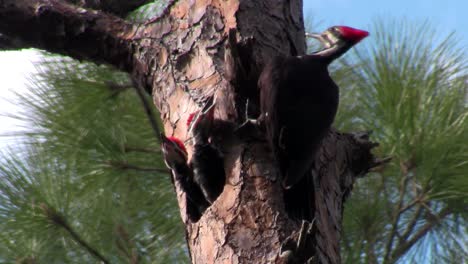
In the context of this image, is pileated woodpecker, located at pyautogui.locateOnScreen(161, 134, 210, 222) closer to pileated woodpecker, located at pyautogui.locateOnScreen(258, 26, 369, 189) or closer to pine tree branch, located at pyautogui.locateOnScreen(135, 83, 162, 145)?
pileated woodpecker, located at pyautogui.locateOnScreen(258, 26, 369, 189)

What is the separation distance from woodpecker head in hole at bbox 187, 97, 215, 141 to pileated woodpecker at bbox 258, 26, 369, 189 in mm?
112

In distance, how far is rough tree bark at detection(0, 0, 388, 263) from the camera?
48.5 inches

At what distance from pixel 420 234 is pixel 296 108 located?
2.17ft

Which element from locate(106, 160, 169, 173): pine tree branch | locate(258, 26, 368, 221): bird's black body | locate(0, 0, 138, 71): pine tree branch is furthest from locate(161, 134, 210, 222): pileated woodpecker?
locate(106, 160, 169, 173): pine tree branch

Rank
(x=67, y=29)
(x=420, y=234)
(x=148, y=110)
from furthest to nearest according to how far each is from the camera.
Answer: (x=148, y=110) → (x=420, y=234) → (x=67, y=29)

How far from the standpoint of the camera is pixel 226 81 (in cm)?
145

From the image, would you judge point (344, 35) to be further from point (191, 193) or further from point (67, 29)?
point (67, 29)

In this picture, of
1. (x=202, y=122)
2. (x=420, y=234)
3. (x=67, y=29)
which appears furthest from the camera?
(x=420, y=234)

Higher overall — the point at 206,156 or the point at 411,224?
the point at 206,156

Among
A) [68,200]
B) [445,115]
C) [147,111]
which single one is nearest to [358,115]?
[445,115]

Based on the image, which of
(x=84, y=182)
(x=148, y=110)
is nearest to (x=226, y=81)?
(x=148, y=110)

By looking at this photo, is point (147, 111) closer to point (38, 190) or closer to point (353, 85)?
point (38, 190)

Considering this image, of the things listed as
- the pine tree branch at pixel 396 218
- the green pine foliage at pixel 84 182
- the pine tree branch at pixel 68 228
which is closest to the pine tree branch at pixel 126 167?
the green pine foliage at pixel 84 182

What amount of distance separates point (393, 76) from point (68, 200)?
3.34ft
